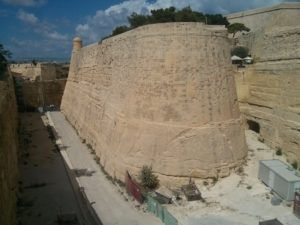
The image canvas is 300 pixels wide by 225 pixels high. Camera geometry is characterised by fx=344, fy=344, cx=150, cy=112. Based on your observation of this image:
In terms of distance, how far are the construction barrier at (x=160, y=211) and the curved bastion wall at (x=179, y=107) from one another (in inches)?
53.3

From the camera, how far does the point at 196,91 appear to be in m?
12.7

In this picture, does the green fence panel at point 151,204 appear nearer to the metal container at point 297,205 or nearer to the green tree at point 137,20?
the metal container at point 297,205

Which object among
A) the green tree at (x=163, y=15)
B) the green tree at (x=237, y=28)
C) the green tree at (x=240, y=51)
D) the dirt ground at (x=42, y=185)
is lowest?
the dirt ground at (x=42, y=185)

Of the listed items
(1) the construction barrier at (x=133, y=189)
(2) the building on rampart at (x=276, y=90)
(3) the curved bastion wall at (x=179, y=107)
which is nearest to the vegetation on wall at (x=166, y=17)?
(2) the building on rampart at (x=276, y=90)

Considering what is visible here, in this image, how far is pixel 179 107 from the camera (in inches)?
499

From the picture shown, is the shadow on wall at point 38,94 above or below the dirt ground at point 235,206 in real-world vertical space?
above

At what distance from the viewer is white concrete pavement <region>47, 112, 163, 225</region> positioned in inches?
438

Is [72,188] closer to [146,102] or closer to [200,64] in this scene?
[146,102]

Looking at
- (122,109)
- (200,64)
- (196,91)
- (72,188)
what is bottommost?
(72,188)

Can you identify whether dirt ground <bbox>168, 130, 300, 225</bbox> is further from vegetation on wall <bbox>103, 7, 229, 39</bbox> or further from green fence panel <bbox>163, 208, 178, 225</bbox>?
vegetation on wall <bbox>103, 7, 229, 39</bbox>

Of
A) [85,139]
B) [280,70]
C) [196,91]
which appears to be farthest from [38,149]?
[280,70]

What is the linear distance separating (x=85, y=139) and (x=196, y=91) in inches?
383

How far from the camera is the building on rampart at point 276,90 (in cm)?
1404

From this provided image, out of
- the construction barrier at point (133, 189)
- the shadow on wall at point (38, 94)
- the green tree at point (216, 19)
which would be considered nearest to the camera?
the construction barrier at point (133, 189)
